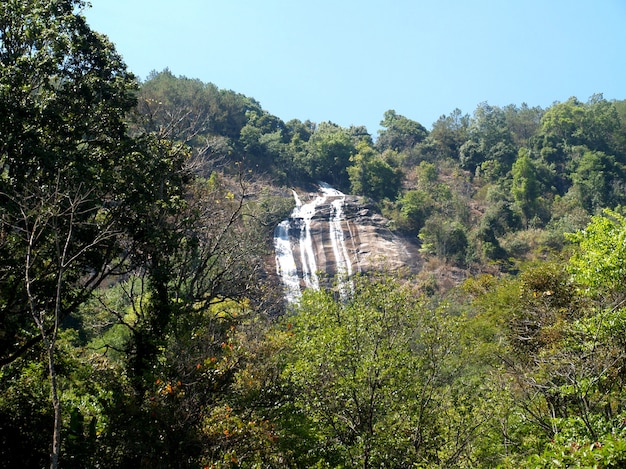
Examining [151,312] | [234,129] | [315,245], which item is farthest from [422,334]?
[234,129]

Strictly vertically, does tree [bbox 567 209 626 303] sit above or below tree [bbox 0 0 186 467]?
below

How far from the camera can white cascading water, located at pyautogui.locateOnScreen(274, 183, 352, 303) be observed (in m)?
43.9

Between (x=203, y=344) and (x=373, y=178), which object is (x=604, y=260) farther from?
(x=373, y=178)

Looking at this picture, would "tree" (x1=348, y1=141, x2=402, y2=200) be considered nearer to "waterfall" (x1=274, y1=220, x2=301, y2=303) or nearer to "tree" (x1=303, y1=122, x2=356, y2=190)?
"tree" (x1=303, y1=122, x2=356, y2=190)

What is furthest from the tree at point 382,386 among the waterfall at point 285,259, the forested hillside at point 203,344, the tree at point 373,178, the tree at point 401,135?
the tree at point 401,135

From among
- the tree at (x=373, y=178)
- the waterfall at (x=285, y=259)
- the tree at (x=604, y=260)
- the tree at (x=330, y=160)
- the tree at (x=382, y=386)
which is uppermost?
the tree at (x=330, y=160)

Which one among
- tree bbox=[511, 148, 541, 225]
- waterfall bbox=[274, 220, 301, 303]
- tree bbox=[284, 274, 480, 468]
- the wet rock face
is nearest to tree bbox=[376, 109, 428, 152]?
tree bbox=[511, 148, 541, 225]

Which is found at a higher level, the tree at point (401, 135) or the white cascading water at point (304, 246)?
the tree at point (401, 135)

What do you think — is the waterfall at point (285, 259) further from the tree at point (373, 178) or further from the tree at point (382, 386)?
the tree at point (382, 386)

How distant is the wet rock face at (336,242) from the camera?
148 ft

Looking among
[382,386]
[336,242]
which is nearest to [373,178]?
[336,242]

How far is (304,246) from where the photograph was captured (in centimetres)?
4791

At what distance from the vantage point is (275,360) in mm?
11781

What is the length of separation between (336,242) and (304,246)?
129 inches
